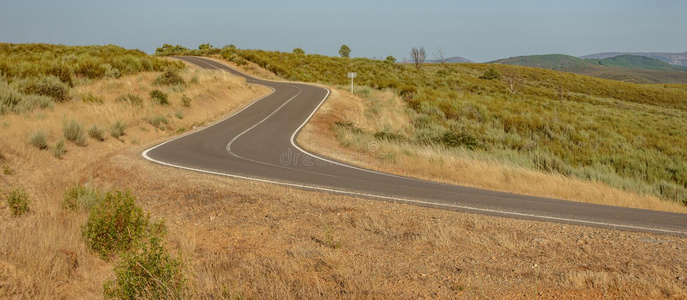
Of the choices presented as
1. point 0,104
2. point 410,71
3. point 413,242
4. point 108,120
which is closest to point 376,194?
point 413,242

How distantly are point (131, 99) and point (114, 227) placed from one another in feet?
60.5

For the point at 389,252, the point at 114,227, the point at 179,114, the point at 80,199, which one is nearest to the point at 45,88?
the point at 179,114

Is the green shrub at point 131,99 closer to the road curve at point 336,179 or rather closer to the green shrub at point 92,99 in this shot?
the green shrub at point 92,99

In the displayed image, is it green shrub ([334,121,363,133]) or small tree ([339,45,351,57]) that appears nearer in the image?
green shrub ([334,121,363,133])

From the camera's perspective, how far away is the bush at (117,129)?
19.1 m

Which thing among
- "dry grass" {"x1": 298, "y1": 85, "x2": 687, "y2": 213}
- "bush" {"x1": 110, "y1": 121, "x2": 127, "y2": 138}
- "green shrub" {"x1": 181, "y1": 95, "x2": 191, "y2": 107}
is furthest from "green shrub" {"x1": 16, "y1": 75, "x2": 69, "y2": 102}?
"dry grass" {"x1": 298, "y1": 85, "x2": 687, "y2": 213}

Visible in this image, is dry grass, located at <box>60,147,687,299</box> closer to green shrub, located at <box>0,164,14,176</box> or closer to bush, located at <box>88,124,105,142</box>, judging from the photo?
green shrub, located at <box>0,164,14,176</box>

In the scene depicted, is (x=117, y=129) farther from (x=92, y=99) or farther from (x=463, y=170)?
(x=463, y=170)

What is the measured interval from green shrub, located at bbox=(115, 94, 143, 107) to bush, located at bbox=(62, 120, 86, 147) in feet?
21.8

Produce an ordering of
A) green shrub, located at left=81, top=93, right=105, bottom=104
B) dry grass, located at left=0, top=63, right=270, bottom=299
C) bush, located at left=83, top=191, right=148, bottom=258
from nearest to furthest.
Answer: dry grass, located at left=0, top=63, right=270, bottom=299
bush, located at left=83, top=191, right=148, bottom=258
green shrub, located at left=81, top=93, right=105, bottom=104

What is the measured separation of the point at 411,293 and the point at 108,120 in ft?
61.0

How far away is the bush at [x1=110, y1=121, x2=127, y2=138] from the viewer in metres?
19.1

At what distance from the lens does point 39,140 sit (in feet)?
48.4

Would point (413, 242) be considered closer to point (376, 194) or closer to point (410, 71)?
point (376, 194)
